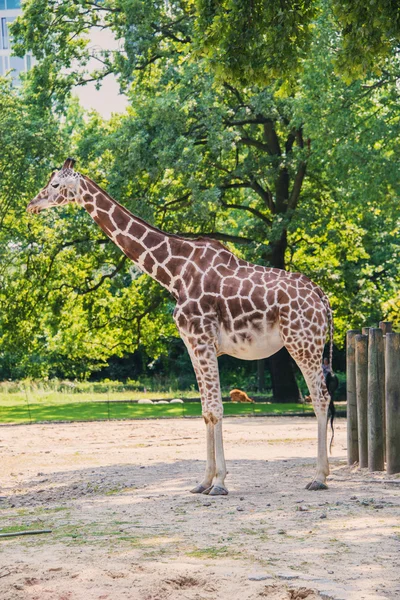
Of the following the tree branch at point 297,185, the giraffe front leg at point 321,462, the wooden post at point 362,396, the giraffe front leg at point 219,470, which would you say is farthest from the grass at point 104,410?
the giraffe front leg at point 321,462

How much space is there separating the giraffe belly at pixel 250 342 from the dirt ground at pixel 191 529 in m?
1.63

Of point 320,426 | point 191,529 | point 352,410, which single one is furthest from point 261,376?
point 191,529

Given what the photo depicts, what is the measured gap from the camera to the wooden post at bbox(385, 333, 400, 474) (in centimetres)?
1272

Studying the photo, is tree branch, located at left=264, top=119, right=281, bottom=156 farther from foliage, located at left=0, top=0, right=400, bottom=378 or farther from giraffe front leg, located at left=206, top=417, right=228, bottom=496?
giraffe front leg, located at left=206, top=417, right=228, bottom=496

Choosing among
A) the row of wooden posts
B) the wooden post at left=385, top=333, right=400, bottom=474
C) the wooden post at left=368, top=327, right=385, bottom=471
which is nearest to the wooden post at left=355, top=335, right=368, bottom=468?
the row of wooden posts

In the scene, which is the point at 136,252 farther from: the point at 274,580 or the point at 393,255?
the point at 393,255

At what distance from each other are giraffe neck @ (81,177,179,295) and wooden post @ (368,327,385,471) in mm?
2706

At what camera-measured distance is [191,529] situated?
941 centimetres

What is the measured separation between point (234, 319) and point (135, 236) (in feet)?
5.95

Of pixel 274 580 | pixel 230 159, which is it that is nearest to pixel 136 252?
pixel 274 580

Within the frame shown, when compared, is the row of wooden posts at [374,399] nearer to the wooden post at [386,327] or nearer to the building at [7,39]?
the wooden post at [386,327]

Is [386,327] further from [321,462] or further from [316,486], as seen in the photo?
[316,486]

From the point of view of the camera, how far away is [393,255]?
3919 centimetres

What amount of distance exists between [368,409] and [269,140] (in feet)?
67.6
